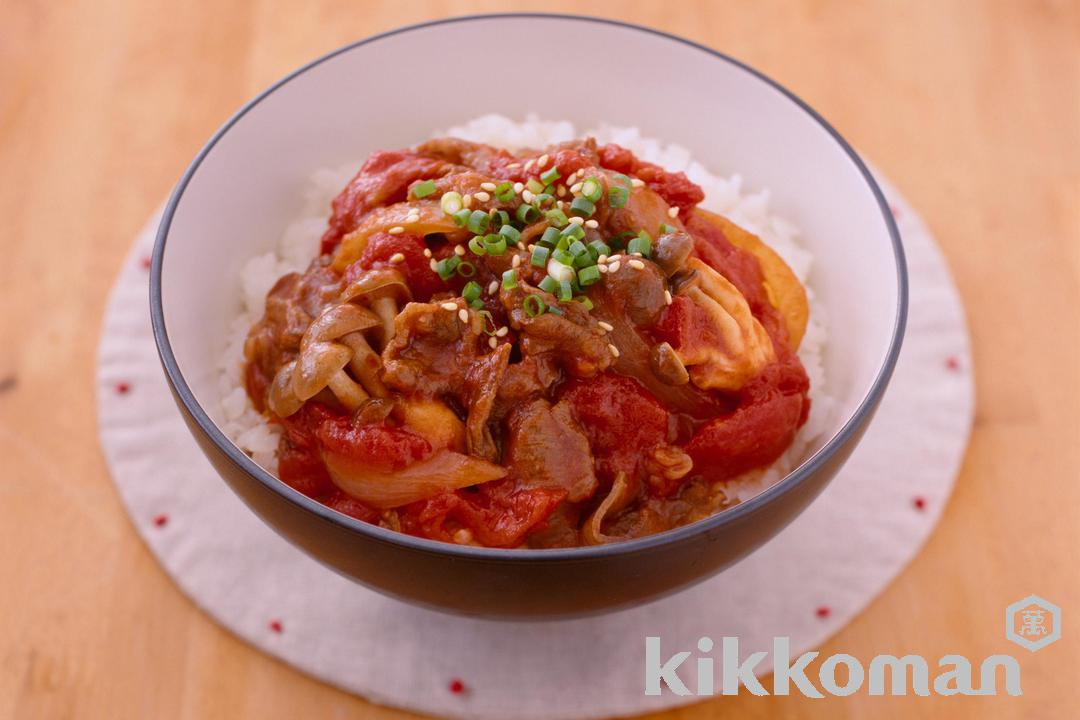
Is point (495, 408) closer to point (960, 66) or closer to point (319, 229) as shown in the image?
point (319, 229)

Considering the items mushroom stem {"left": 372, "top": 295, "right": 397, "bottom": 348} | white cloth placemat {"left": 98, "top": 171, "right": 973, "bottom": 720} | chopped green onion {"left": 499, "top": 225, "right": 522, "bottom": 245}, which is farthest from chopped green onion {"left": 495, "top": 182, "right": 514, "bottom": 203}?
white cloth placemat {"left": 98, "top": 171, "right": 973, "bottom": 720}

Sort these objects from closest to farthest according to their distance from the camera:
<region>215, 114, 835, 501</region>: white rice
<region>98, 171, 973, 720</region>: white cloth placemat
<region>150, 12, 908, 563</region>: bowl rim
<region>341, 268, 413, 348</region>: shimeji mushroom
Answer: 1. <region>150, 12, 908, 563</region>: bowl rim
2. <region>341, 268, 413, 348</region>: shimeji mushroom
3. <region>98, 171, 973, 720</region>: white cloth placemat
4. <region>215, 114, 835, 501</region>: white rice

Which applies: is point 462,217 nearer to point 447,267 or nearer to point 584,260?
point 447,267

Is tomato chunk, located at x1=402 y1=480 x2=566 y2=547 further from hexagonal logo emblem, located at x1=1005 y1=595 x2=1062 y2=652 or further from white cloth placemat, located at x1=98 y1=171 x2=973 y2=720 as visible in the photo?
hexagonal logo emblem, located at x1=1005 y1=595 x2=1062 y2=652

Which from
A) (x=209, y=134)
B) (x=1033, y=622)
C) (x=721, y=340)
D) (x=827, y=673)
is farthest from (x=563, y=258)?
(x=209, y=134)

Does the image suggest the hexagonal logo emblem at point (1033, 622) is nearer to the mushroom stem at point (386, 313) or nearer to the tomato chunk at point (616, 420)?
the tomato chunk at point (616, 420)

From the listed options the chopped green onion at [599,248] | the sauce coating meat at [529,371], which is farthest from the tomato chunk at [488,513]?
the chopped green onion at [599,248]
